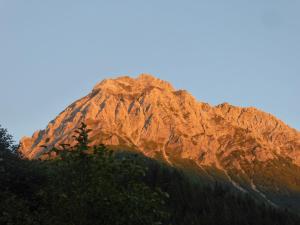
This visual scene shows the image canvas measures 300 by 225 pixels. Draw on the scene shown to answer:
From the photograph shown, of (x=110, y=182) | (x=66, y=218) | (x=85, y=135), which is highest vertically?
(x=85, y=135)

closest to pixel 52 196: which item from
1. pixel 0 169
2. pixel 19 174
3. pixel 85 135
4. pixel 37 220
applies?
pixel 37 220

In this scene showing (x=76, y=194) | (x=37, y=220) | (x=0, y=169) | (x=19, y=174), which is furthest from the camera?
(x=19, y=174)

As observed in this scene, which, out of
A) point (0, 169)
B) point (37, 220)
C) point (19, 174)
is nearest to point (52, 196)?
point (37, 220)

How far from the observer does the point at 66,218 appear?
99.8 ft

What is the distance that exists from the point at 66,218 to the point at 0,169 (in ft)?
51.7

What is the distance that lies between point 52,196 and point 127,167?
4.79m

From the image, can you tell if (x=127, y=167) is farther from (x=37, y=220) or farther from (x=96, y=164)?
(x=37, y=220)

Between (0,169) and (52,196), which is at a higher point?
(0,169)

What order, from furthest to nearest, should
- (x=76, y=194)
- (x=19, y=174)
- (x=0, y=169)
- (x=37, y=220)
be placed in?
(x=19, y=174)
(x=0, y=169)
(x=37, y=220)
(x=76, y=194)

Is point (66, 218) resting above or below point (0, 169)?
below

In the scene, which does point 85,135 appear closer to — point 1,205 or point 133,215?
point 133,215

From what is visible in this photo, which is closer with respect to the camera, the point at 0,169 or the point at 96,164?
the point at 96,164

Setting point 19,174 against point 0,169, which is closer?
point 0,169

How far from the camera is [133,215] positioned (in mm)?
30625
